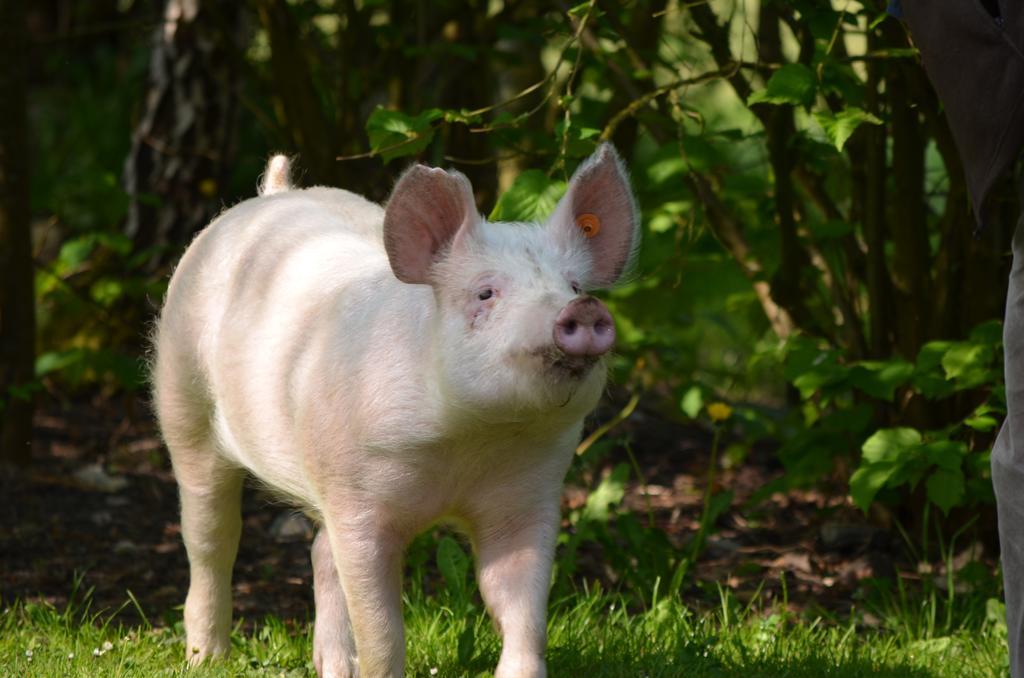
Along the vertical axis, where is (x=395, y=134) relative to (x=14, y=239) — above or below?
above

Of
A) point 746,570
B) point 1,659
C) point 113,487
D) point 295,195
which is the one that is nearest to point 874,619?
point 746,570

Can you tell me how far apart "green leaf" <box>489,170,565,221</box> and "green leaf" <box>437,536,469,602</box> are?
3.93 feet

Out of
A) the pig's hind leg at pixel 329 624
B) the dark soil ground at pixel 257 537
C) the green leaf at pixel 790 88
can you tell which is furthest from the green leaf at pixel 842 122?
the pig's hind leg at pixel 329 624

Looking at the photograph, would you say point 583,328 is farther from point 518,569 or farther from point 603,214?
point 518,569

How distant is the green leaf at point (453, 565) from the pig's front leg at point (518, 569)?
3.52 feet

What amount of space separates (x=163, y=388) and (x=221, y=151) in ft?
11.6

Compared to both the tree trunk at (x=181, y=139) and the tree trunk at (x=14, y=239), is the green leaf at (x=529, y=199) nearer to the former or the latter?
the tree trunk at (x=14, y=239)

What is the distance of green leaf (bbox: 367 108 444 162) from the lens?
13.9 ft

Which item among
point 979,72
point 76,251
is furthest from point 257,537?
point 979,72

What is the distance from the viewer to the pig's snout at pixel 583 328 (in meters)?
2.92

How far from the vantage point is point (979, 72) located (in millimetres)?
2883

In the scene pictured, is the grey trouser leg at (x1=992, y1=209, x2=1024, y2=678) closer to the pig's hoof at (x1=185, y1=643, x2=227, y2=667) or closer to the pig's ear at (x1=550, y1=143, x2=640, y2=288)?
the pig's ear at (x1=550, y1=143, x2=640, y2=288)

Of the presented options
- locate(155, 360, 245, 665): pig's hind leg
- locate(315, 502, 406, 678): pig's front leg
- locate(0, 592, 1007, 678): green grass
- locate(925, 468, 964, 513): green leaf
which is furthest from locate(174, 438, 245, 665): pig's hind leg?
locate(925, 468, 964, 513): green leaf

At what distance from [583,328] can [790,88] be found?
133 centimetres
